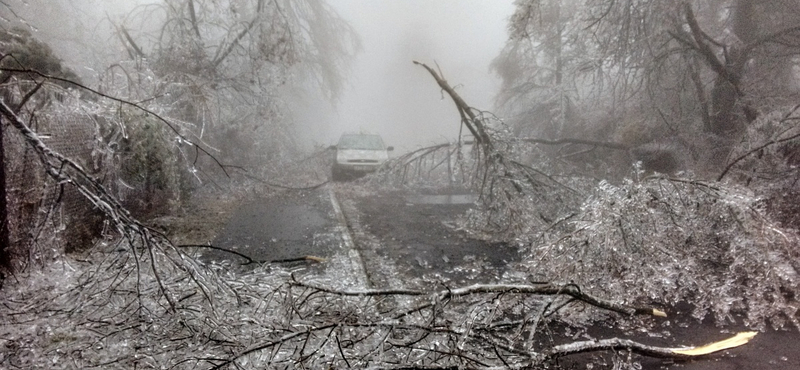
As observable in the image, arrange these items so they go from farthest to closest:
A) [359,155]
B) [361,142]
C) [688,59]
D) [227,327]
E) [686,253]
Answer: [361,142]
[359,155]
[688,59]
[686,253]
[227,327]

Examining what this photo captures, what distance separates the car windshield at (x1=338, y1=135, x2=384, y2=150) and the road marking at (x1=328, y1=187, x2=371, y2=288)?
478cm

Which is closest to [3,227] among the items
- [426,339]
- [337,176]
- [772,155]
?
[426,339]

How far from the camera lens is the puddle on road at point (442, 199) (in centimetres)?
1164

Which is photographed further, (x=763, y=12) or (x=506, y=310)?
(x=763, y=12)

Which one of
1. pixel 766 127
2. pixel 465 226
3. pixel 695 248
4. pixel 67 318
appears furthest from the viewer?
pixel 465 226

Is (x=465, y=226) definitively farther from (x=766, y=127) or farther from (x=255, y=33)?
(x=255, y=33)

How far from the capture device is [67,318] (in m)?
3.56

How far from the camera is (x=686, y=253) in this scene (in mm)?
4973

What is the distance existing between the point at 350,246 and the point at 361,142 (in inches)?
353

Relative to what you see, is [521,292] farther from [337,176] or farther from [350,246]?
[337,176]

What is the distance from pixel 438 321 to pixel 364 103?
34925 mm

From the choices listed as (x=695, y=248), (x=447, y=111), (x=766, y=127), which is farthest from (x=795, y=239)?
(x=447, y=111)

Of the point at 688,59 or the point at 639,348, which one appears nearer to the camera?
the point at 639,348

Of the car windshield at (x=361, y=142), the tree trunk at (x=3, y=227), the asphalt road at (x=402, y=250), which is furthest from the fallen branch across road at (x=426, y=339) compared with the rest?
the car windshield at (x=361, y=142)
